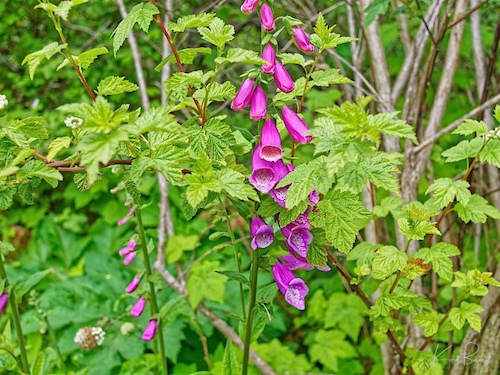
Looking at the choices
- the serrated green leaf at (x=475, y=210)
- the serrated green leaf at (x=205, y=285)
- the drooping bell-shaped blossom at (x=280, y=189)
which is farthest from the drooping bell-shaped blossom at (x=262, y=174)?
the serrated green leaf at (x=205, y=285)

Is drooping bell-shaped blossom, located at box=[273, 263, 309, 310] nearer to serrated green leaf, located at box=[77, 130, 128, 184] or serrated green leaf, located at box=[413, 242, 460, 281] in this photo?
serrated green leaf, located at box=[413, 242, 460, 281]

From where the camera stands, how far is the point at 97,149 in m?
0.79

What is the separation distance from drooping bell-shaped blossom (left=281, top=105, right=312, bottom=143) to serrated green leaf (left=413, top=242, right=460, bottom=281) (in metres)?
0.43

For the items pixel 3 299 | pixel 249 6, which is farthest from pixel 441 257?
pixel 3 299

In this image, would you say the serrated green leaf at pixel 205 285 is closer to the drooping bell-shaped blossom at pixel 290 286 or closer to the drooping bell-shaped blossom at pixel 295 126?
the drooping bell-shaped blossom at pixel 290 286

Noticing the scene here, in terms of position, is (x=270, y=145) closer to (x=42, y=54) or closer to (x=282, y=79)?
(x=282, y=79)

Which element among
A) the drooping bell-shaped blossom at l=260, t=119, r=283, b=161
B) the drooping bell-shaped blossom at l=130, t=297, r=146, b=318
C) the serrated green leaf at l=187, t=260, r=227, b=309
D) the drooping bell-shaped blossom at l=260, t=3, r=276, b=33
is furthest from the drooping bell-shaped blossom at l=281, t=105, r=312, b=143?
the serrated green leaf at l=187, t=260, r=227, b=309

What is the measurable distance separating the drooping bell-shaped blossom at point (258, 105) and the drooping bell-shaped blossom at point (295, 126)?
0.05 m

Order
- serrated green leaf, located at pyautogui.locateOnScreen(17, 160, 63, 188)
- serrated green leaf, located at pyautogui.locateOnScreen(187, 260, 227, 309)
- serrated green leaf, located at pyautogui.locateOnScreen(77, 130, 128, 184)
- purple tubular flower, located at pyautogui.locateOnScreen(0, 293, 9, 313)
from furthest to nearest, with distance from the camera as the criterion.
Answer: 1. serrated green leaf, located at pyautogui.locateOnScreen(187, 260, 227, 309)
2. purple tubular flower, located at pyautogui.locateOnScreen(0, 293, 9, 313)
3. serrated green leaf, located at pyautogui.locateOnScreen(17, 160, 63, 188)
4. serrated green leaf, located at pyautogui.locateOnScreen(77, 130, 128, 184)

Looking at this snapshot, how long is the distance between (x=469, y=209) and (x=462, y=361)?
1.86 ft

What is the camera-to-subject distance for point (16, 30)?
14.2 feet

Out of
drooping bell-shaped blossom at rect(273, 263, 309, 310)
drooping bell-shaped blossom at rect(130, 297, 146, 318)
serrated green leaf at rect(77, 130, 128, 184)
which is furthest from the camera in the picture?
drooping bell-shaped blossom at rect(130, 297, 146, 318)

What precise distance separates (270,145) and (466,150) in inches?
19.1

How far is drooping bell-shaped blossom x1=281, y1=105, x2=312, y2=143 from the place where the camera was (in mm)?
1000
